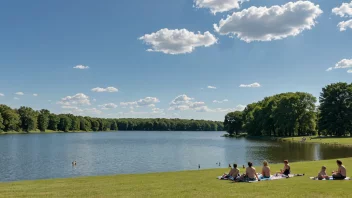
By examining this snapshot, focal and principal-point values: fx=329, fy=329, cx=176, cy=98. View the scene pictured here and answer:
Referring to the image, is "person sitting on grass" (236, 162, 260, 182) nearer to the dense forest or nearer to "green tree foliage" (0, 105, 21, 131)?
the dense forest

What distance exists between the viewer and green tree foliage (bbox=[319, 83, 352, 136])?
111m

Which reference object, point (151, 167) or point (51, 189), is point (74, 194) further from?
point (151, 167)

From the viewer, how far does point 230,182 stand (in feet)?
70.0

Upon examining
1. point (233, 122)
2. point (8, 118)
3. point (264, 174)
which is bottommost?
point (264, 174)

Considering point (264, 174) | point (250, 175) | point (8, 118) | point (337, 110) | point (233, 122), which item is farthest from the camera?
point (233, 122)

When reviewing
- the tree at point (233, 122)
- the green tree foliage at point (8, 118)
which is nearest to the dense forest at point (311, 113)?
the tree at point (233, 122)

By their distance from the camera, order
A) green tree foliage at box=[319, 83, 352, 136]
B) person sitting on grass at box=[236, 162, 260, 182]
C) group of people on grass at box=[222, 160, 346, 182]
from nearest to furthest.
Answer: group of people on grass at box=[222, 160, 346, 182] → person sitting on grass at box=[236, 162, 260, 182] → green tree foliage at box=[319, 83, 352, 136]

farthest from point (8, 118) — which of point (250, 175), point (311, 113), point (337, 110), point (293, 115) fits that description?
point (250, 175)

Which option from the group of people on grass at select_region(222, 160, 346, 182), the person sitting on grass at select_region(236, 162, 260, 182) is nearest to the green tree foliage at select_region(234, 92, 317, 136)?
the group of people on grass at select_region(222, 160, 346, 182)

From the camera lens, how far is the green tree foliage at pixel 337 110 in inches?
4387

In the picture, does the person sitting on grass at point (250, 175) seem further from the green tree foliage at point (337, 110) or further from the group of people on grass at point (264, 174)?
the green tree foliage at point (337, 110)

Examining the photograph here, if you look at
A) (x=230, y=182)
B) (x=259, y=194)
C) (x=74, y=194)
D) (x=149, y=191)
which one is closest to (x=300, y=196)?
(x=259, y=194)

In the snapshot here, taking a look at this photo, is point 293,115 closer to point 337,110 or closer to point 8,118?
point 337,110

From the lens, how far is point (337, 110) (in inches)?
4466
